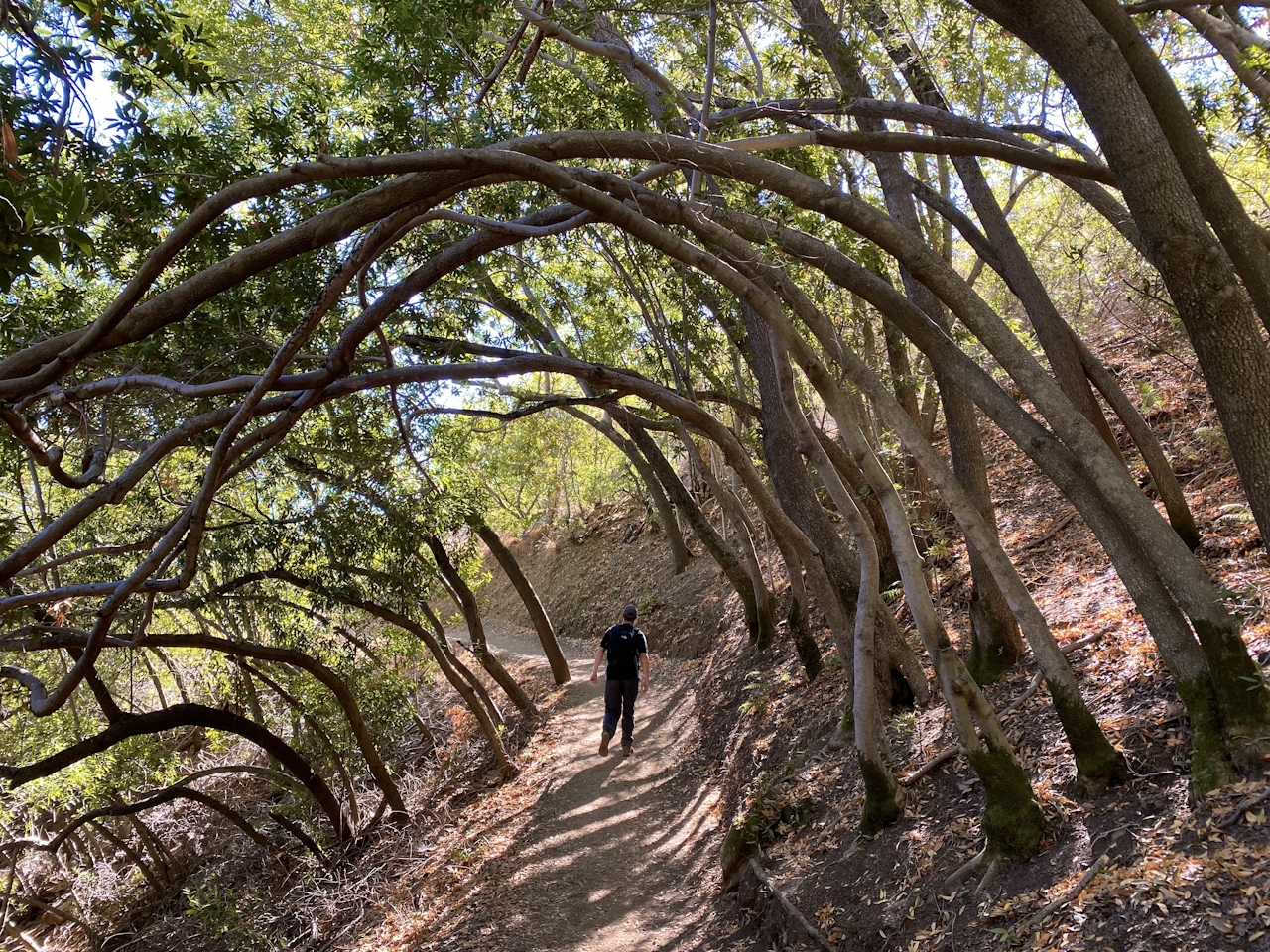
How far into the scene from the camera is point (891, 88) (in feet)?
36.3

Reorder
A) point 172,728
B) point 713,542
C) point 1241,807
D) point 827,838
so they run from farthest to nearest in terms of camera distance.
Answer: point 713,542
point 172,728
point 827,838
point 1241,807

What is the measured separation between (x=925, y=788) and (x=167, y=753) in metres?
10.2

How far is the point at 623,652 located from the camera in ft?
33.4

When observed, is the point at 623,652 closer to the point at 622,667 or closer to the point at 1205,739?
the point at 622,667

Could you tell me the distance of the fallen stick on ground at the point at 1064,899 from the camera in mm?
4117

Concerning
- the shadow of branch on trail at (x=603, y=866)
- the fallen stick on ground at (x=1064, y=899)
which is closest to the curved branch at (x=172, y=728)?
the shadow of branch on trail at (x=603, y=866)

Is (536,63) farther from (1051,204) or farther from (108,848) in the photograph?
(108,848)

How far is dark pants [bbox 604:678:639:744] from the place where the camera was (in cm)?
1033

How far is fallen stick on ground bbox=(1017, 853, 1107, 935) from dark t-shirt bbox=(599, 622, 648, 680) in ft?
20.5

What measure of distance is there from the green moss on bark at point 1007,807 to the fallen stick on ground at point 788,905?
1315 millimetres

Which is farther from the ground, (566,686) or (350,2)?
(350,2)

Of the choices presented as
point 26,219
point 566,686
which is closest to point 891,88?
point 26,219

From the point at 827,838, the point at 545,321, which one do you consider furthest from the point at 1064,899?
the point at 545,321

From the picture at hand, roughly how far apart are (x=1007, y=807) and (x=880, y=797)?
1.37 metres
